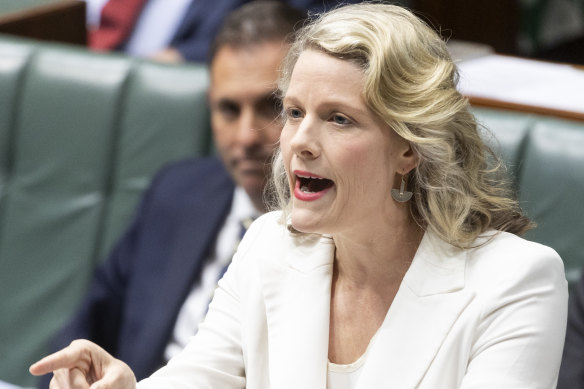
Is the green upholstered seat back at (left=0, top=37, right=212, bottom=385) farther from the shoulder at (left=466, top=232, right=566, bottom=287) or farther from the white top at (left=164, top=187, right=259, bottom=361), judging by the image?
the shoulder at (left=466, top=232, right=566, bottom=287)

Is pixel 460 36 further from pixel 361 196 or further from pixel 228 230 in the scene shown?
pixel 361 196

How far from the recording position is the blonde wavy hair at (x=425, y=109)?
4.11ft

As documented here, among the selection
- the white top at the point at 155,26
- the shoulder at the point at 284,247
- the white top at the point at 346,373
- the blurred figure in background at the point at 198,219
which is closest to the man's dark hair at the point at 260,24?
the blurred figure in background at the point at 198,219

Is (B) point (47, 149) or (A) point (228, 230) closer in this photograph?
(A) point (228, 230)

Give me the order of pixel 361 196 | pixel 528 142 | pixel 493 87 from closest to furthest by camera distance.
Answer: pixel 361 196 < pixel 528 142 < pixel 493 87

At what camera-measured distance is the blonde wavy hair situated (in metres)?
1.25

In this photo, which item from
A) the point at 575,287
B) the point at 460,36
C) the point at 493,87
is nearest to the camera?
the point at 575,287

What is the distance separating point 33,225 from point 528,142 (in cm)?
121

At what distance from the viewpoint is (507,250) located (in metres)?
1.31

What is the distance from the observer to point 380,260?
1.38 m

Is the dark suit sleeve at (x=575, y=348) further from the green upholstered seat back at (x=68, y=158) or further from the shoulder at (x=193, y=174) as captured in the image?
the green upholstered seat back at (x=68, y=158)

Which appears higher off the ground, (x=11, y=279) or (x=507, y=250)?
(x=507, y=250)

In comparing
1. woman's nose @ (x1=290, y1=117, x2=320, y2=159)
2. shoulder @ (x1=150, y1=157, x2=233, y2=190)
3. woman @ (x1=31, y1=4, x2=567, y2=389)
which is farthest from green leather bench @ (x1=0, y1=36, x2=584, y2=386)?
woman's nose @ (x1=290, y1=117, x2=320, y2=159)

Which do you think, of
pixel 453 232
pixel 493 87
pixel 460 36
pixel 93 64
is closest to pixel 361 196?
pixel 453 232
